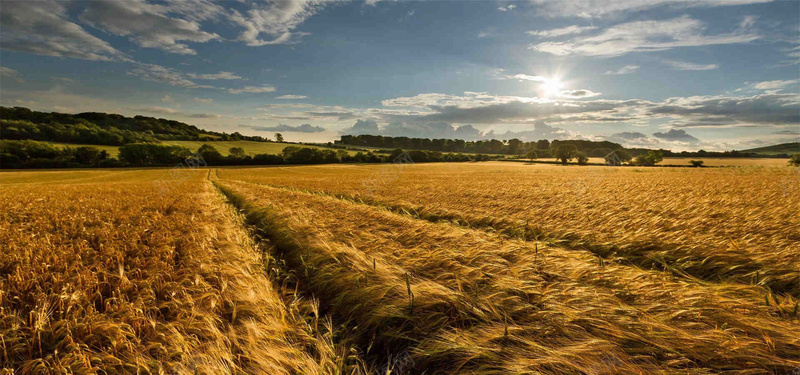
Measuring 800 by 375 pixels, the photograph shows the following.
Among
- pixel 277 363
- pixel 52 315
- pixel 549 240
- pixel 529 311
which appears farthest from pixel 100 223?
pixel 549 240

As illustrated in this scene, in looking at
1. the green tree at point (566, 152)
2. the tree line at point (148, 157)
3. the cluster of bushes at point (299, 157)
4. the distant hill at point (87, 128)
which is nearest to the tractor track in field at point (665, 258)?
the cluster of bushes at point (299, 157)

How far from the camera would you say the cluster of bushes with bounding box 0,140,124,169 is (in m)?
69.5

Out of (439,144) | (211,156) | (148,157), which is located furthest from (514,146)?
(148,157)

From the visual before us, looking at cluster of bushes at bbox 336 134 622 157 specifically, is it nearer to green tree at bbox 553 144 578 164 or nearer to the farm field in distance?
green tree at bbox 553 144 578 164

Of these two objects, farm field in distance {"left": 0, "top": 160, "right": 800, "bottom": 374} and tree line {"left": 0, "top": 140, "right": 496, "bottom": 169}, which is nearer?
farm field in distance {"left": 0, "top": 160, "right": 800, "bottom": 374}

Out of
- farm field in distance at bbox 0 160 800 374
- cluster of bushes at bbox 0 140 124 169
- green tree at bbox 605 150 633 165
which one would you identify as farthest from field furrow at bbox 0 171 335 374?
green tree at bbox 605 150 633 165

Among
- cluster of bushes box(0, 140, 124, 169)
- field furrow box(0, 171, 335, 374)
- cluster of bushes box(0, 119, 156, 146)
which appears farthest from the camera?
cluster of bushes box(0, 119, 156, 146)

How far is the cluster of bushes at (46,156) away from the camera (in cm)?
6950

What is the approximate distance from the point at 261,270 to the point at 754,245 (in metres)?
8.68

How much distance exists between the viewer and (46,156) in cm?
7575

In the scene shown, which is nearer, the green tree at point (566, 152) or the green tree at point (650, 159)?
the green tree at point (650, 159)

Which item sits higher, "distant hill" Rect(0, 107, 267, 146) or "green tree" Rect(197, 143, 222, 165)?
"distant hill" Rect(0, 107, 267, 146)

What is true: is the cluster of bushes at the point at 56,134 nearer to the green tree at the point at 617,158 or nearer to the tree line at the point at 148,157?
the tree line at the point at 148,157

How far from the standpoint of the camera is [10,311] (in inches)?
110
